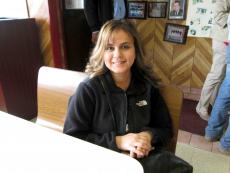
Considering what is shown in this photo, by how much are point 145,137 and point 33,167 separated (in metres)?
0.48

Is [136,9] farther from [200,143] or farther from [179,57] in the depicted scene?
[200,143]

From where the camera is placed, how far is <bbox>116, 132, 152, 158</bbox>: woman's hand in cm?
98

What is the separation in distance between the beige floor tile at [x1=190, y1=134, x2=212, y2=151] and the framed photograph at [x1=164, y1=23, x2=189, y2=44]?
1.24 meters

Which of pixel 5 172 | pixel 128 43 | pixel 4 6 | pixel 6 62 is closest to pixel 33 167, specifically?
pixel 5 172

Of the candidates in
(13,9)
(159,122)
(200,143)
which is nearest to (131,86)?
(159,122)

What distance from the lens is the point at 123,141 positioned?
3.37ft

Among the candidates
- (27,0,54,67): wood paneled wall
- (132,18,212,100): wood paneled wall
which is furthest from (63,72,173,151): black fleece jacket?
(132,18,212,100): wood paneled wall

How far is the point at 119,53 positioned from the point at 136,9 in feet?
7.04

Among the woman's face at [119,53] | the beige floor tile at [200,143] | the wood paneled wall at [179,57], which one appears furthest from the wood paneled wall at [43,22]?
the beige floor tile at [200,143]

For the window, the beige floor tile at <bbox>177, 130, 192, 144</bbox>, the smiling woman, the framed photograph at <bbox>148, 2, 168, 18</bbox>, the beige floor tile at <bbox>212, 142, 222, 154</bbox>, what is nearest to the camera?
the beige floor tile at <bbox>212, 142, 222, 154</bbox>

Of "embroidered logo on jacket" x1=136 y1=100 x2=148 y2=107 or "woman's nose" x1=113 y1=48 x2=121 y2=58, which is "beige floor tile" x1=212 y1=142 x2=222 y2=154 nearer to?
"embroidered logo on jacket" x1=136 y1=100 x2=148 y2=107

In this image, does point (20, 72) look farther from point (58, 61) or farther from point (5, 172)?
point (5, 172)

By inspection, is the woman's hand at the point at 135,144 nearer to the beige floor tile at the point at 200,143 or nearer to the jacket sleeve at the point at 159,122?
the jacket sleeve at the point at 159,122

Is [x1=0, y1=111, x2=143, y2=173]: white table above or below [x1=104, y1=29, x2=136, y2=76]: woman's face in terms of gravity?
below
